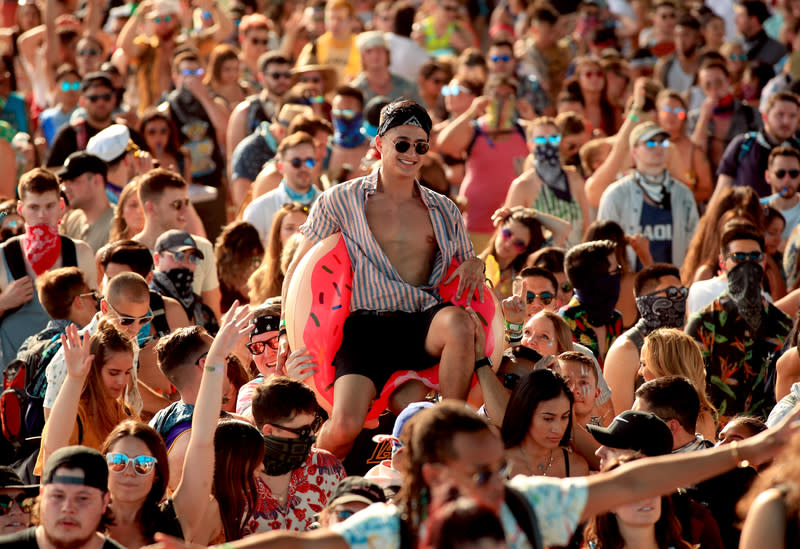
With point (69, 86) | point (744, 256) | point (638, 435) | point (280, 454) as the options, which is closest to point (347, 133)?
point (69, 86)

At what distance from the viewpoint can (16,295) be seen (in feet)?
21.3

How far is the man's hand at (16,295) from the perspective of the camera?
648 centimetres

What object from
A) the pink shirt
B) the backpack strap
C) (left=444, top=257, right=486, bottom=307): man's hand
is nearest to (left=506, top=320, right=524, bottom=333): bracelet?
(left=444, top=257, right=486, bottom=307): man's hand

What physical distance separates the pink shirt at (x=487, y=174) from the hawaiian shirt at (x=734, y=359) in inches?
121

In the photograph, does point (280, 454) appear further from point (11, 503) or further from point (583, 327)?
point (583, 327)

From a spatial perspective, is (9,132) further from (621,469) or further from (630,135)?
(621,469)

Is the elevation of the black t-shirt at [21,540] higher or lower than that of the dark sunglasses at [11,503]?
higher

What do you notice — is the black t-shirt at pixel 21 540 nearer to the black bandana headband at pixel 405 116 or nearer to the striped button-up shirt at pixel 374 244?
the striped button-up shirt at pixel 374 244

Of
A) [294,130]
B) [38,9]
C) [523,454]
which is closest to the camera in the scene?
[523,454]

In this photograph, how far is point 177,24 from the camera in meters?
11.7

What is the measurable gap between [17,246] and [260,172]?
2951mm

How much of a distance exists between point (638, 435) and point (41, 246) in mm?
3642

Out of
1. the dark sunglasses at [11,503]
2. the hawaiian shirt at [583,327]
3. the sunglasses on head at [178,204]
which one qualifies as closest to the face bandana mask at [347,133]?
the sunglasses on head at [178,204]

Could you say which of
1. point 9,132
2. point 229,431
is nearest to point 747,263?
point 229,431
